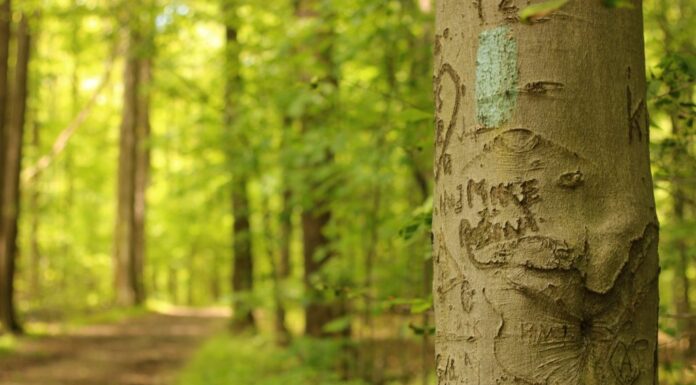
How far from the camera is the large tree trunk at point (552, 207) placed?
1207mm

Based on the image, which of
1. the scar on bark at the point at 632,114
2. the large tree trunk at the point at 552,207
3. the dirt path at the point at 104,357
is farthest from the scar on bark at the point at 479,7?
the dirt path at the point at 104,357

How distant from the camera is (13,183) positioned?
45.5ft

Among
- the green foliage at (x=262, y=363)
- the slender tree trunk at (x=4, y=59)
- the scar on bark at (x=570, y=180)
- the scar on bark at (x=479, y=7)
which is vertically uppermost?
the slender tree trunk at (x=4, y=59)

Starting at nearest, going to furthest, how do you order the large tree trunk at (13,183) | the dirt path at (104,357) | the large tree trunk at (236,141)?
the large tree trunk at (236,141), the dirt path at (104,357), the large tree trunk at (13,183)

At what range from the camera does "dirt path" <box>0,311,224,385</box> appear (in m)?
9.69

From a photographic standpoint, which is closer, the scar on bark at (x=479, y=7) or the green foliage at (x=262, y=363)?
the scar on bark at (x=479, y=7)

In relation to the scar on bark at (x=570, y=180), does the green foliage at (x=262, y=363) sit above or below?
below

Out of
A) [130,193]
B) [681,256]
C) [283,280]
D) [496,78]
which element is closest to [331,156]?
[681,256]

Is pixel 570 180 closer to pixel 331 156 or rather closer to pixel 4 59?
pixel 331 156

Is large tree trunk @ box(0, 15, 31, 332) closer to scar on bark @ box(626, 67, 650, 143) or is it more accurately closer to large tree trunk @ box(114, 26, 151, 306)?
large tree trunk @ box(114, 26, 151, 306)

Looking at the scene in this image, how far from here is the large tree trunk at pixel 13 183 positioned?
535 inches

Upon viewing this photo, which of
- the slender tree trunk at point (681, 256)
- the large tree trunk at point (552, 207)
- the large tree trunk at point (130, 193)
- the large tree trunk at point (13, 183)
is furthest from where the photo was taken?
the large tree trunk at point (130, 193)

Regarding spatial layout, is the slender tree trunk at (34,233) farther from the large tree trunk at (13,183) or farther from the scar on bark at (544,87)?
the scar on bark at (544,87)

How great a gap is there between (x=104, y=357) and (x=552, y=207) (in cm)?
1186
